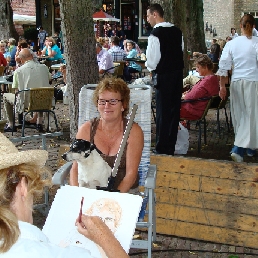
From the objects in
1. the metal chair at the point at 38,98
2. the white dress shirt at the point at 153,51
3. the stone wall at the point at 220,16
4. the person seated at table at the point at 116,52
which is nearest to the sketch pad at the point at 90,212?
the white dress shirt at the point at 153,51

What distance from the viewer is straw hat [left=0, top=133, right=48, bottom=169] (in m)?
1.70

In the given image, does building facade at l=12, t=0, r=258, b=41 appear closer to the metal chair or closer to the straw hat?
the metal chair

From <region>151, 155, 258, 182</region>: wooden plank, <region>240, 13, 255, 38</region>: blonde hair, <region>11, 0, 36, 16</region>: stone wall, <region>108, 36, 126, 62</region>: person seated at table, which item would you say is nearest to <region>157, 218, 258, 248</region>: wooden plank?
<region>151, 155, 258, 182</region>: wooden plank

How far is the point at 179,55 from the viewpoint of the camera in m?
6.26

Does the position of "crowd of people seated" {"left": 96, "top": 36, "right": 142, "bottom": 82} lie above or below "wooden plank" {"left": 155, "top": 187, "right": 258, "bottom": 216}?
above

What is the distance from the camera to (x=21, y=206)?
69.2 inches

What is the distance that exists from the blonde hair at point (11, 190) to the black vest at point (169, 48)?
4.30 metres

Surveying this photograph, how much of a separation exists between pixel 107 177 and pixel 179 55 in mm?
3054

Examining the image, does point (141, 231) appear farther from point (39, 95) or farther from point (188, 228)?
point (39, 95)

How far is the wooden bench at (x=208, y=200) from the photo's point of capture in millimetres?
4094

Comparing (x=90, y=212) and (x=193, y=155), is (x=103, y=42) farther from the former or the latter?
(x=90, y=212)

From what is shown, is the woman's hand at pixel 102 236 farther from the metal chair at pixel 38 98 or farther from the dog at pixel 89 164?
the metal chair at pixel 38 98

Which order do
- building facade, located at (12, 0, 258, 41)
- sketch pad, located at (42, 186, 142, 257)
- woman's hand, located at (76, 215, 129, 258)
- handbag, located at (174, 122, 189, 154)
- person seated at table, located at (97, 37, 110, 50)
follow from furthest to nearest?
1. building facade, located at (12, 0, 258, 41)
2. person seated at table, located at (97, 37, 110, 50)
3. handbag, located at (174, 122, 189, 154)
4. sketch pad, located at (42, 186, 142, 257)
5. woman's hand, located at (76, 215, 129, 258)

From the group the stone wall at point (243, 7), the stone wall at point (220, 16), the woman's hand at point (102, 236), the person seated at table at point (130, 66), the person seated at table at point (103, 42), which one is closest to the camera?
the woman's hand at point (102, 236)
